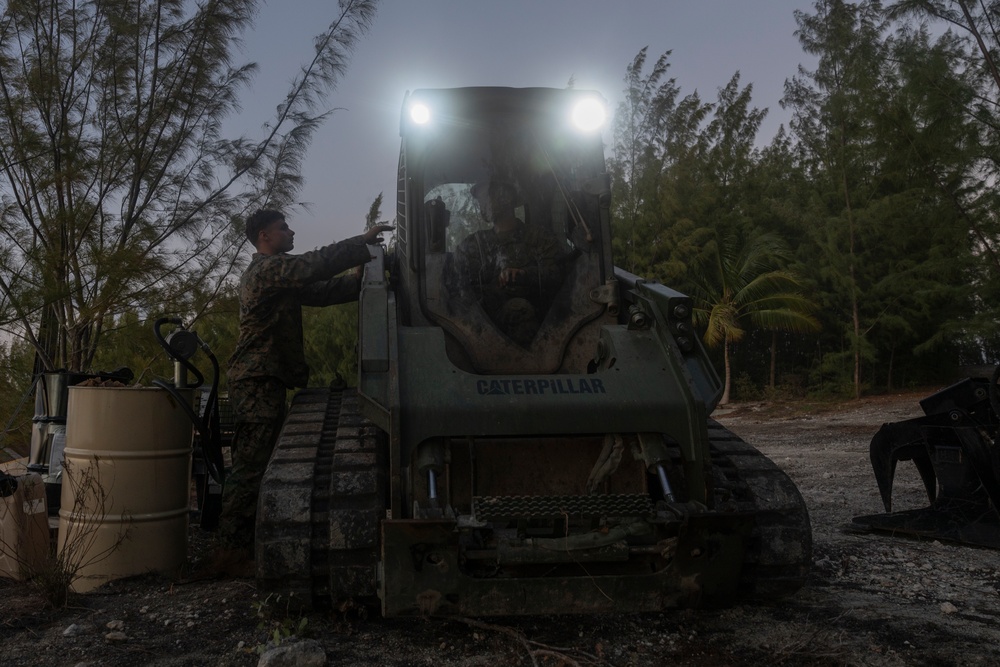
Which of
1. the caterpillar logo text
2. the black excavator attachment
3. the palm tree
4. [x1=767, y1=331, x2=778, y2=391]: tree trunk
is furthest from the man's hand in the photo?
[x1=767, y1=331, x2=778, y2=391]: tree trunk

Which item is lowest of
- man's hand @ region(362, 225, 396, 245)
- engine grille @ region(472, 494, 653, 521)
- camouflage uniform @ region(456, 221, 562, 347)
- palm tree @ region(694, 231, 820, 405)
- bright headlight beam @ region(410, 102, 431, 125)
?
engine grille @ region(472, 494, 653, 521)

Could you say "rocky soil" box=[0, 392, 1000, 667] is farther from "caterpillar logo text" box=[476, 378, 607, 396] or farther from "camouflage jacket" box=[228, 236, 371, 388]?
"camouflage jacket" box=[228, 236, 371, 388]

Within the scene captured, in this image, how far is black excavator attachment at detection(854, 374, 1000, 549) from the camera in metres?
5.66

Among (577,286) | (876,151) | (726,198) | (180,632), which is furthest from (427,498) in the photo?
(726,198)

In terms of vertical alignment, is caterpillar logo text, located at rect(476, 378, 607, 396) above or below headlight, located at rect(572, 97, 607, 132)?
below

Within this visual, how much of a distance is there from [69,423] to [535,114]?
316 cm

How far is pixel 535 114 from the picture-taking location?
Result: 16.9ft

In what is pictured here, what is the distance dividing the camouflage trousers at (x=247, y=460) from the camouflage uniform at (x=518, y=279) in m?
1.55

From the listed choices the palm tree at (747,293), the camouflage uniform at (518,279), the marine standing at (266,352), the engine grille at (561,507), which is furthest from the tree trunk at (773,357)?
the engine grille at (561,507)

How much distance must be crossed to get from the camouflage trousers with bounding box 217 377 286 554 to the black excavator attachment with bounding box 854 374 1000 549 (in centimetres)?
408

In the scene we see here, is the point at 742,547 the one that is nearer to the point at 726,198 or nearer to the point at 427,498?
the point at 427,498

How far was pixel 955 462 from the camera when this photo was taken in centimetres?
588

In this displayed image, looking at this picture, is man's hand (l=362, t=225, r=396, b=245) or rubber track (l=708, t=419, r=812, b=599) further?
man's hand (l=362, t=225, r=396, b=245)

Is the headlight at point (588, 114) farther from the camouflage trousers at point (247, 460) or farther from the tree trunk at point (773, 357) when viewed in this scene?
the tree trunk at point (773, 357)
